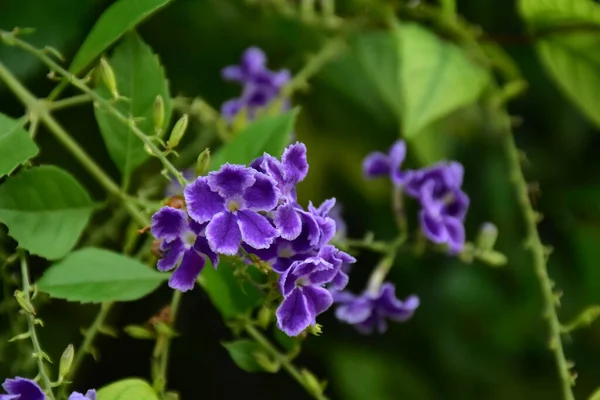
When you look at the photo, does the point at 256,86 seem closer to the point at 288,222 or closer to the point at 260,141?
the point at 260,141

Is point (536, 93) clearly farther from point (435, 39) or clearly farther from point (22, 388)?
point (22, 388)

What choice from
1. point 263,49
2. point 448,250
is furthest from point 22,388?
point 263,49

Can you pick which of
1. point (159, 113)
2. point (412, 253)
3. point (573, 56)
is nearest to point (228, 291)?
point (159, 113)

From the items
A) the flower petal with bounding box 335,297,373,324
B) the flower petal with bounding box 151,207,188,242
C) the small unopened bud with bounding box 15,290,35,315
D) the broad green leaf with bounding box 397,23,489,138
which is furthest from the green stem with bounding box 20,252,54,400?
the broad green leaf with bounding box 397,23,489,138

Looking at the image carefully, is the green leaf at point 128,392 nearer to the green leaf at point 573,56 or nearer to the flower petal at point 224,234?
the flower petal at point 224,234

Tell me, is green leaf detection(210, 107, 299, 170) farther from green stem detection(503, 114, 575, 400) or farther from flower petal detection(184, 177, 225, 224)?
Answer: green stem detection(503, 114, 575, 400)

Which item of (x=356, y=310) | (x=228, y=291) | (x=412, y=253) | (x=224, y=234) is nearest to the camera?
(x=224, y=234)
